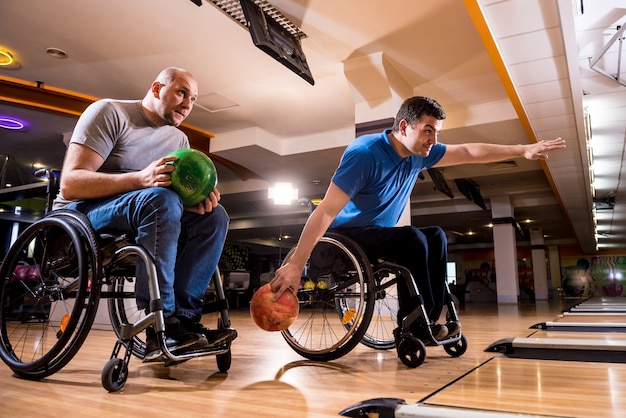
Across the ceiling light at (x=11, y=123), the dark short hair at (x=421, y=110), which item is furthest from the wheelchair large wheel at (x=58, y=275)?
the ceiling light at (x=11, y=123)

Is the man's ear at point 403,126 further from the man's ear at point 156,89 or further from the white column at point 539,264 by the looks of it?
the white column at point 539,264

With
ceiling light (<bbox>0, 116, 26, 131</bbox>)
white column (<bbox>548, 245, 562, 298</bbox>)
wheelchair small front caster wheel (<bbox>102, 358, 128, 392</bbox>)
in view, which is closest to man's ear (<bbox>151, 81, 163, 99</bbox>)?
wheelchair small front caster wheel (<bbox>102, 358, 128, 392</bbox>)

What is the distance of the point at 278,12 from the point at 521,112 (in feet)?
10.8

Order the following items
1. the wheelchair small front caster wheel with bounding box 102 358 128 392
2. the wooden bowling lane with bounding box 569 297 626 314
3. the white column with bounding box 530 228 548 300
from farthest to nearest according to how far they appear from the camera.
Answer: the white column with bounding box 530 228 548 300, the wooden bowling lane with bounding box 569 297 626 314, the wheelchair small front caster wheel with bounding box 102 358 128 392

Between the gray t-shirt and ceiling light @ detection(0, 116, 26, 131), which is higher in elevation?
ceiling light @ detection(0, 116, 26, 131)

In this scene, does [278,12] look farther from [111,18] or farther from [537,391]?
[537,391]

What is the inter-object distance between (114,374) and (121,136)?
0.81m

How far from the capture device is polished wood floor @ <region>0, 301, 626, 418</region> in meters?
1.03

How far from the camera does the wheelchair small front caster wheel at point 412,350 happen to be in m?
1.65

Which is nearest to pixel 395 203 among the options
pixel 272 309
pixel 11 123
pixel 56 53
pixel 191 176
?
pixel 272 309

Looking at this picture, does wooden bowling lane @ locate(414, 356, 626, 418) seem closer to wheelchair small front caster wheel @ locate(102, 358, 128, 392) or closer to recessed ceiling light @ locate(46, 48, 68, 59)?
wheelchair small front caster wheel @ locate(102, 358, 128, 392)

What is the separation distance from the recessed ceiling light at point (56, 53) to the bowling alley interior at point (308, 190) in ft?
0.15

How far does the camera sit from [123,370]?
1.27 metres

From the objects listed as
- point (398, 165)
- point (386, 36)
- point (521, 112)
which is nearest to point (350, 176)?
point (398, 165)
